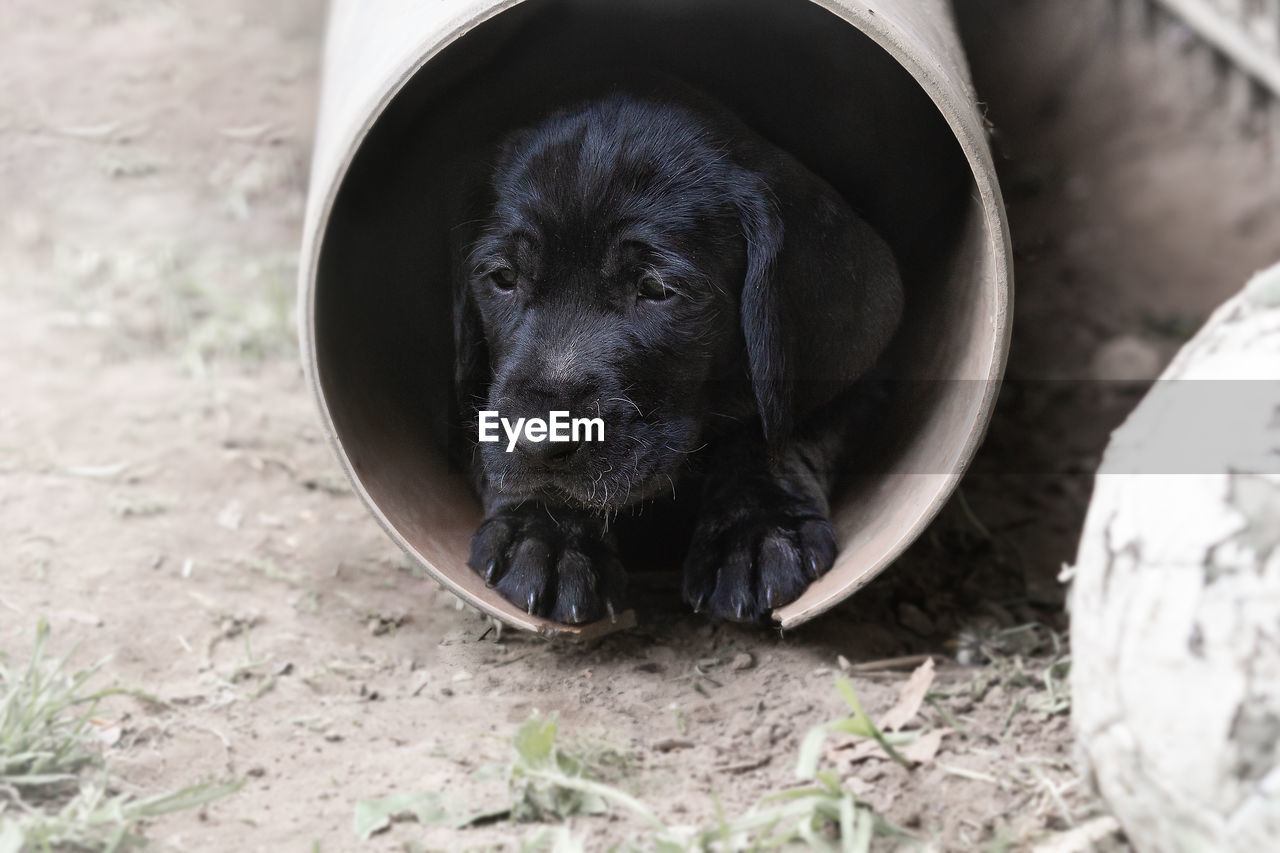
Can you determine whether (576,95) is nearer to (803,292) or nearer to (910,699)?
(803,292)

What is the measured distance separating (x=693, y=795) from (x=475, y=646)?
769mm

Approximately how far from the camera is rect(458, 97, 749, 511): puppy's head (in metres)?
2.51

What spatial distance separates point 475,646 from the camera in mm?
2768

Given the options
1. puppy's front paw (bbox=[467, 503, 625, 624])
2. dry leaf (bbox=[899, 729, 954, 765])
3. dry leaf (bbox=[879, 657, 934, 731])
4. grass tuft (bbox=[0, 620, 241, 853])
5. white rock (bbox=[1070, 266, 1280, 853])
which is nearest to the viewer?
white rock (bbox=[1070, 266, 1280, 853])

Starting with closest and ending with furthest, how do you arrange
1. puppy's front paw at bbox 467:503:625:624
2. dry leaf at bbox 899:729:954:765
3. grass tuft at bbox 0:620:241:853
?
grass tuft at bbox 0:620:241:853 < dry leaf at bbox 899:729:954:765 < puppy's front paw at bbox 467:503:625:624

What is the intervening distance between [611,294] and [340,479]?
1.27m

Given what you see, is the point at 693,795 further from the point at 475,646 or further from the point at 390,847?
the point at 475,646

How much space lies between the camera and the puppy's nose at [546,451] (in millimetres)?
2420

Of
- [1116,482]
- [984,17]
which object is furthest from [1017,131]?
[1116,482]

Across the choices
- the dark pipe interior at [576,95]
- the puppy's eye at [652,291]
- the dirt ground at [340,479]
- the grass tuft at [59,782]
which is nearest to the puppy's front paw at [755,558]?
the dirt ground at [340,479]

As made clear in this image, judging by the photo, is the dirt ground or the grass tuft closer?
the grass tuft

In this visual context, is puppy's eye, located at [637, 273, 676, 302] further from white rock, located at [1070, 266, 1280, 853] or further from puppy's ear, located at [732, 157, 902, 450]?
white rock, located at [1070, 266, 1280, 853]

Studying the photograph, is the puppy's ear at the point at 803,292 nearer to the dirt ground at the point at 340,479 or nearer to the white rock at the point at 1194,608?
the dirt ground at the point at 340,479

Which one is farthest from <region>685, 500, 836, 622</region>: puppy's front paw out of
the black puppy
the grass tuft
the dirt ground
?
the grass tuft
